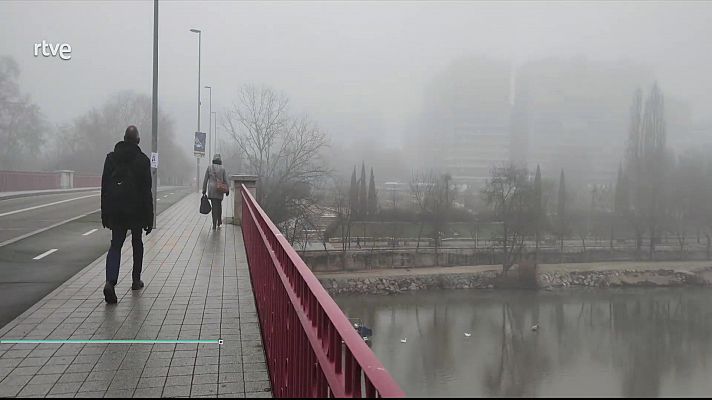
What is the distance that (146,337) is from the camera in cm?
455

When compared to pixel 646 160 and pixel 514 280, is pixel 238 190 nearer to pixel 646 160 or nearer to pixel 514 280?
pixel 514 280

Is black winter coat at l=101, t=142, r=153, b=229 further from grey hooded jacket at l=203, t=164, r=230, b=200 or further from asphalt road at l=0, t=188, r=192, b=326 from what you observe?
grey hooded jacket at l=203, t=164, r=230, b=200

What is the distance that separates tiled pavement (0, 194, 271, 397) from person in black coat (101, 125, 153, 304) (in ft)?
1.92

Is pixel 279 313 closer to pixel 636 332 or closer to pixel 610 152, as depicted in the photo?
pixel 636 332

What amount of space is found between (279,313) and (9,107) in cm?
4686

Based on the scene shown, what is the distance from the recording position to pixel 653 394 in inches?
171

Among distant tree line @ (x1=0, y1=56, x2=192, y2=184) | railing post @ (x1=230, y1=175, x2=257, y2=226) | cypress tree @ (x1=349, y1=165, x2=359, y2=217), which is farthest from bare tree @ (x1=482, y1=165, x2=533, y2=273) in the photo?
distant tree line @ (x1=0, y1=56, x2=192, y2=184)

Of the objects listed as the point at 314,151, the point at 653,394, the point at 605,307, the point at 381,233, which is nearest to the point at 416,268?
the point at 381,233

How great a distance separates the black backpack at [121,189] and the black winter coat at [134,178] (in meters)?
0.02

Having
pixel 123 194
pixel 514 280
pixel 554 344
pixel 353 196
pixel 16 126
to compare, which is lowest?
pixel 514 280

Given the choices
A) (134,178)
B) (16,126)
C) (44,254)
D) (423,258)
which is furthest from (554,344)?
(16,126)

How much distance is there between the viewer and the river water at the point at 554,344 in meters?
4.77

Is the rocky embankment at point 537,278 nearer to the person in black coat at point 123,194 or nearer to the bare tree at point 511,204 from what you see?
the bare tree at point 511,204

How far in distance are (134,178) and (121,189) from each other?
18cm
